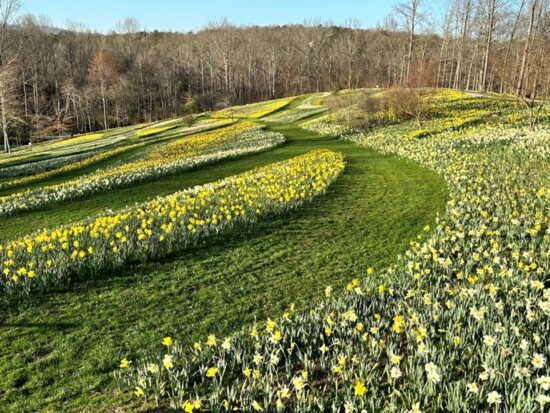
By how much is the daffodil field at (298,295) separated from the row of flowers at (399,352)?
3cm

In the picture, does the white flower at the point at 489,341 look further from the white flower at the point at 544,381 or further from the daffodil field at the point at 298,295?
the white flower at the point at 544,381

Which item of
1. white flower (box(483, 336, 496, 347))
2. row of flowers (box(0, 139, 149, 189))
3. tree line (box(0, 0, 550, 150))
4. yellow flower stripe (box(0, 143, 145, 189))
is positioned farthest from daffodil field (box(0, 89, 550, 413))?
tree line (box(0, 0, 550, 150))

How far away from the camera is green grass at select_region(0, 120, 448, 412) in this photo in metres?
4.35

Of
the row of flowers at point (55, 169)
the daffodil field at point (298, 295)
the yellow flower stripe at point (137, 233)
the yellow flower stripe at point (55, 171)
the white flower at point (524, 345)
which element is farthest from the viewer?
the row of flowers at point (55, 169)

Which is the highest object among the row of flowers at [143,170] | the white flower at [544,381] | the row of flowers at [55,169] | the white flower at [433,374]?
the white flower at [544,381]

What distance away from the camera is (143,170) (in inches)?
688

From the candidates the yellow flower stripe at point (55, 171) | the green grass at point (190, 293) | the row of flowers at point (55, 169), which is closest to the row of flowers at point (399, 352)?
the green grass at point (190, 293)

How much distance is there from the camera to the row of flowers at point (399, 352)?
330 cm

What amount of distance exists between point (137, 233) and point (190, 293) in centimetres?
257

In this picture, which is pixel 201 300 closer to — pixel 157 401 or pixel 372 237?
pixel 157 401

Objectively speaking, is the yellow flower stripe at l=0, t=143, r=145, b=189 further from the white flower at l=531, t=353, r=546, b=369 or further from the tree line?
the tree line

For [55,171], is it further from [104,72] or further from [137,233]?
[104,72]

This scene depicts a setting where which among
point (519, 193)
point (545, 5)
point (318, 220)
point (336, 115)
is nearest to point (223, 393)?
point (318, 220)

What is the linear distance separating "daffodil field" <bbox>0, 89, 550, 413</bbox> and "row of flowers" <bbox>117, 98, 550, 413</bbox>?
3 centimetres
